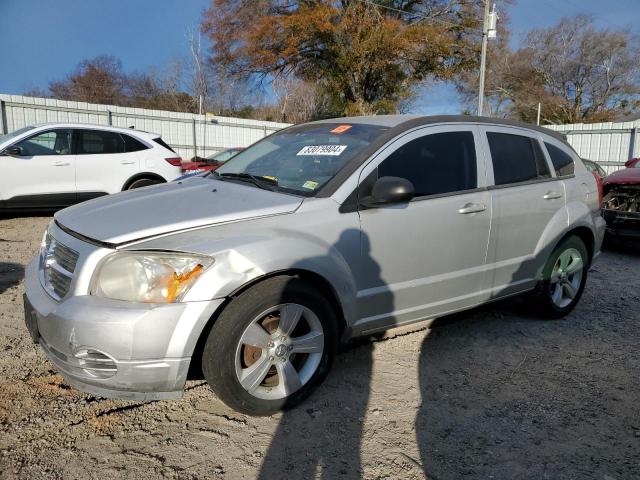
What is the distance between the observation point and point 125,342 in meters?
2.31

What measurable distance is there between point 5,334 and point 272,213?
2.44m

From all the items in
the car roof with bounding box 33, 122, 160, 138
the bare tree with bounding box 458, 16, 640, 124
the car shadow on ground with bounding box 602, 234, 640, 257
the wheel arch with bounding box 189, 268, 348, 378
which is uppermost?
the bare tree with bounding box 458, 16, 640, 124

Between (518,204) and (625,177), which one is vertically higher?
(625,177)

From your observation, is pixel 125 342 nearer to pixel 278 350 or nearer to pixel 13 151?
pixel 278 350

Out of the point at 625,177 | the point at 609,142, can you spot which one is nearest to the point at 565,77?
the point at 609,142

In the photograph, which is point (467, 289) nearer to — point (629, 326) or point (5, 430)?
point (629, 326)

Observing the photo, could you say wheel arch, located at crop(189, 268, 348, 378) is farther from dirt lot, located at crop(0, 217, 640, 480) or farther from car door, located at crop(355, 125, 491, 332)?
dirt lot, located at crop(0, 217, 640, 480)

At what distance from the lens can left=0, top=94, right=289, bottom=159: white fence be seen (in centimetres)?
1449

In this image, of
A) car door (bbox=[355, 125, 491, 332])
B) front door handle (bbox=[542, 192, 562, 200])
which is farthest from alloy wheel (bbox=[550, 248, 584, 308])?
car door (bbox=[355, 125, 491, 332])

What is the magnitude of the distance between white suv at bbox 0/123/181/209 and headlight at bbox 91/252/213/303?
637 cm

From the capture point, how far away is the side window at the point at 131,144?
851 centimetres

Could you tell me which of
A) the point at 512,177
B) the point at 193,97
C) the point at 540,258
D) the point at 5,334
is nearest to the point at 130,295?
the point at 5,334

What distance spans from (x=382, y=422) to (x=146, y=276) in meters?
1.50

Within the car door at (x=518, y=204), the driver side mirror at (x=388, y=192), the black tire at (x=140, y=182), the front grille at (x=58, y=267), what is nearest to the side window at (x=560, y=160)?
the car door at (x=518, y=204)
